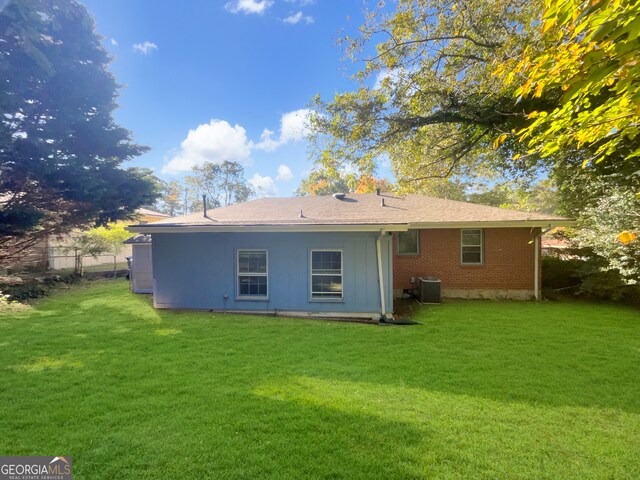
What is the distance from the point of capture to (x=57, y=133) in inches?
387

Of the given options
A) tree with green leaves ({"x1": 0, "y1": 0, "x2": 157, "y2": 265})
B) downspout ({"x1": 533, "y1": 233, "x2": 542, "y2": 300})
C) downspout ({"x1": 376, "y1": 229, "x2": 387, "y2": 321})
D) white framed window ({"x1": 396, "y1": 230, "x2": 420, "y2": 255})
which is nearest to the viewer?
downspout ({"x1": 376, "y1": 229, "x2": 387, "y2": 321})

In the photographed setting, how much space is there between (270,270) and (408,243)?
17.4 ft

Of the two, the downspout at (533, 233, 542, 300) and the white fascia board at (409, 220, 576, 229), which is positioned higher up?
the white fascia board at (409, 220, 576, 229)

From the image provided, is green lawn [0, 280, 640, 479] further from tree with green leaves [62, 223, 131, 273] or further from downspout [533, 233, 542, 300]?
tree with green leaves [62, 223, 131, 273]

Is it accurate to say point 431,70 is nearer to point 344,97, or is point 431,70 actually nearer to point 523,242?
point 344,97

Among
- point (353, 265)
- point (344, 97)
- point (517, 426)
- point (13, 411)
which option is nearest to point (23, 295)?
point (13, 411)

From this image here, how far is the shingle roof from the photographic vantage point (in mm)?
8125

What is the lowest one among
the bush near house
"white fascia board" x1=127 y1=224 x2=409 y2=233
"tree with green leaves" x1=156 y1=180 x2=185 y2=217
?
the bush near house

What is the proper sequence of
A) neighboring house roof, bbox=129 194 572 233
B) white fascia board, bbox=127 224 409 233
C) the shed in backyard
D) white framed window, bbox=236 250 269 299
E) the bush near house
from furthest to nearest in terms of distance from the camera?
the shed in backyard → the bush near house → white framed window, bbox=236 250 269 299 → neighboring house roof, bbox=129 194 572 233 → white fascia board, bbox=127 224 409 233

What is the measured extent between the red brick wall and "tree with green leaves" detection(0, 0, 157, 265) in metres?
11.1

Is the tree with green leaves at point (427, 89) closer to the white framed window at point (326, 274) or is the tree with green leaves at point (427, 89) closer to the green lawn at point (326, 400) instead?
the white framed window at point (326, 274)

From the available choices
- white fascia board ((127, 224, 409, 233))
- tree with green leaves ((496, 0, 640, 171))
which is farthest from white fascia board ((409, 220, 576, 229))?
tree with green leaves ((496, 0, 640, 171))

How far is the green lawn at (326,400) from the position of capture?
2.58 m

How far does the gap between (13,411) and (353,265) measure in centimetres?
640
